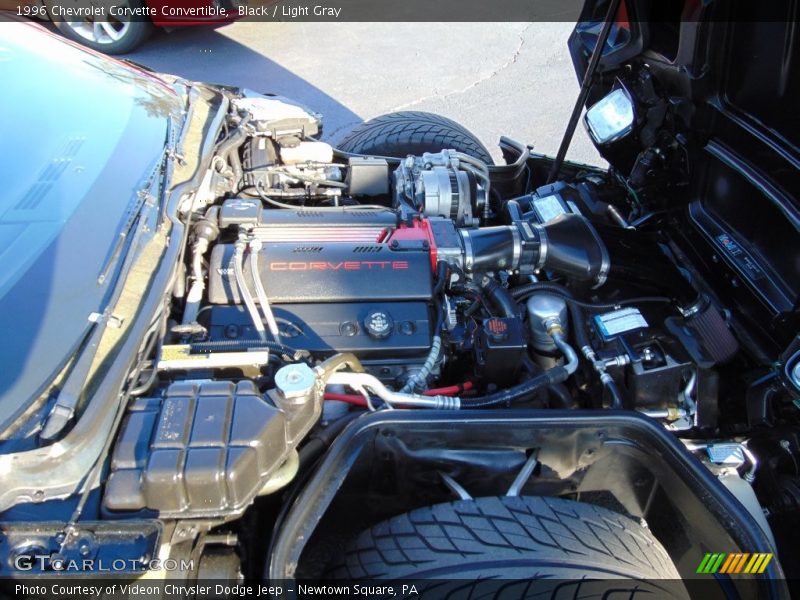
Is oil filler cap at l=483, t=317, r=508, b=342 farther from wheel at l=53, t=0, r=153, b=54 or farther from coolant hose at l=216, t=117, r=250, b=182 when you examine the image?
wheel at l=53, t=0, r=153, b=54

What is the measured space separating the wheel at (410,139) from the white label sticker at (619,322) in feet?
4.01

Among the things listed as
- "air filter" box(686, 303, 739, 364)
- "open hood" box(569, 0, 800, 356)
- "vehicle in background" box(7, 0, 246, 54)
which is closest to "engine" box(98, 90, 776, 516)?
"air filter" box(686, 303, 739, 364)

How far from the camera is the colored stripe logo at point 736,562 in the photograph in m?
1.29

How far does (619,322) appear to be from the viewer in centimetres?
192

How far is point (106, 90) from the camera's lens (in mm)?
2100

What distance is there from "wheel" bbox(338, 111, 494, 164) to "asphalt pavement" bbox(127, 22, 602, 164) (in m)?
1.24

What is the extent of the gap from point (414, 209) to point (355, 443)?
3.68ft

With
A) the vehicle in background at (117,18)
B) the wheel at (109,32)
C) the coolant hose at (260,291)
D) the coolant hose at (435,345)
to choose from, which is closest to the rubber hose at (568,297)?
the coolant hose at (435,345)

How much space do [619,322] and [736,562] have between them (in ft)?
2.49

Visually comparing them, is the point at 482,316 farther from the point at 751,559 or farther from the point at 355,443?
the point at 751,559

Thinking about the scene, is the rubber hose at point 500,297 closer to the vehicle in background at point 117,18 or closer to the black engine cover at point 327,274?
the black engine cover at point 327,274

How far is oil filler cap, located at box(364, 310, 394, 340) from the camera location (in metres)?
1.74

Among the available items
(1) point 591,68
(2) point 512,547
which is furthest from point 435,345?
(1) point 591,68

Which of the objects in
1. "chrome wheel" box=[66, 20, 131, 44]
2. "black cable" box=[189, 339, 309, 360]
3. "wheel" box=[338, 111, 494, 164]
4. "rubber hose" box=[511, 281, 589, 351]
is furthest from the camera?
"chrome wheel" box=[66, 20, 131, 44]
